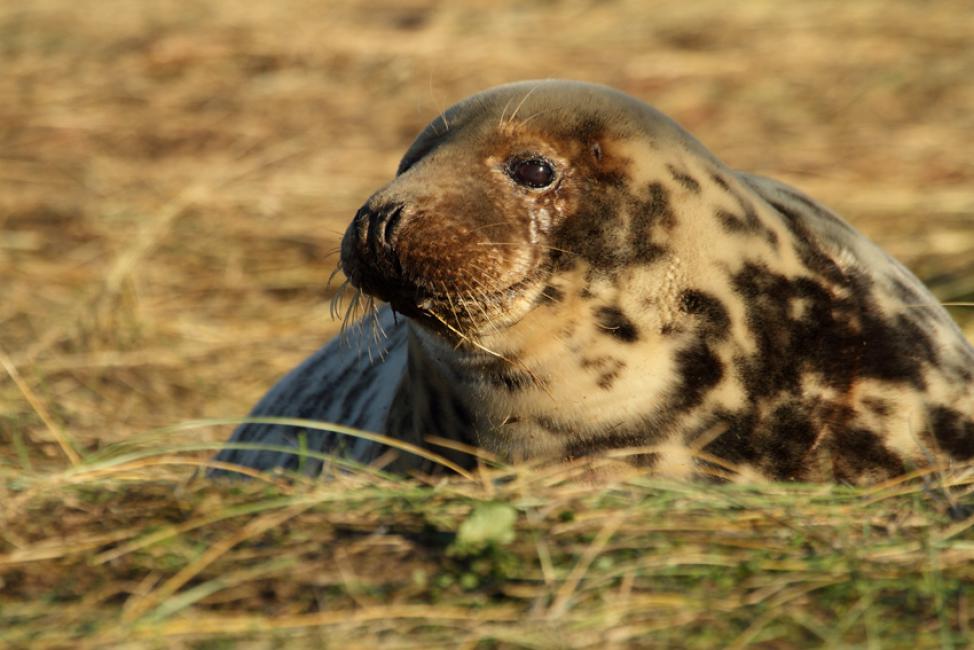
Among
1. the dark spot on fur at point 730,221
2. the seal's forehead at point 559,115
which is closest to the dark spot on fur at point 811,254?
the dark spot on fur at point 730,221

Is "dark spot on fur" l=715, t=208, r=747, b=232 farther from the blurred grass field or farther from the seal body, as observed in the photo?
the blurred grass field

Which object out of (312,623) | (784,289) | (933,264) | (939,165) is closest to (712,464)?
(784,289)

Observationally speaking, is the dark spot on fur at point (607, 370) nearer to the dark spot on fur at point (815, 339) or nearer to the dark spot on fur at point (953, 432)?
the dark spot on fur at point (815, 339)

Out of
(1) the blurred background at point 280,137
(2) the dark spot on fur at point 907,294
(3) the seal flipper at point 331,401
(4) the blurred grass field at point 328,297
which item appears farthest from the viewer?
(1) the blurred background at point 280,137

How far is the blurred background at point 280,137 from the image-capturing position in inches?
268

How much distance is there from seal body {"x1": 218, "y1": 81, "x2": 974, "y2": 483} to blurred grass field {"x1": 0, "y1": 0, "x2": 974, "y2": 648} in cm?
26

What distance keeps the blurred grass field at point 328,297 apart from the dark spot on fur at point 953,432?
240 millimetres

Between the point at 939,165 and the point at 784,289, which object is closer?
the point at 784,289

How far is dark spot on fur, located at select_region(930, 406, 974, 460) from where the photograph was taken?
11.5 feet

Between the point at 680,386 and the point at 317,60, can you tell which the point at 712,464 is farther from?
the point at 317,60

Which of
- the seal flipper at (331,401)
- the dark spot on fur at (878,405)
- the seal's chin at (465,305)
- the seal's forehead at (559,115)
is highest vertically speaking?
the seal's forehead at (559,115)

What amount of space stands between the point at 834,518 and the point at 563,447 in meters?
0.69

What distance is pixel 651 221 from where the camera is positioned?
3467 millimetres

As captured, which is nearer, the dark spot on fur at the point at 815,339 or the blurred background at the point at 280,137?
the dark spot on fur at the point at 815,339
